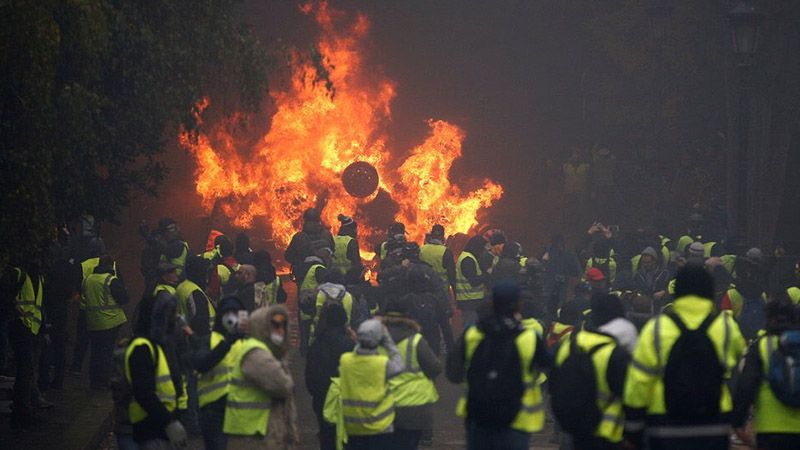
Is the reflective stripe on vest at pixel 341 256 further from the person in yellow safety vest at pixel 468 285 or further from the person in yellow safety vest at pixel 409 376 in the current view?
the person in yellow safety vest at pixel 409 376

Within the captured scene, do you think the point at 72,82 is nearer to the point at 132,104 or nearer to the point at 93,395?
the point at 132,104

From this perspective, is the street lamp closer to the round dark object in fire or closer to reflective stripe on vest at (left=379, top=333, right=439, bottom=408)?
reflective stripe on vest at (left=379, top=333, right=439, bottom=408)

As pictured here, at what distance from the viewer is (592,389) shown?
859 cm

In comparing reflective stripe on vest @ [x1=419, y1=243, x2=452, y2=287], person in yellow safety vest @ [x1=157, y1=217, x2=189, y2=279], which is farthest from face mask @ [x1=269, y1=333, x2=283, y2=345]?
reflective stripe on vest @ [x1=419, y1=243, x2=452, y2=287]

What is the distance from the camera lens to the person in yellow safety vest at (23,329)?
14.3m

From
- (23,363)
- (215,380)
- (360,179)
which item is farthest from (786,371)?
(360,179)

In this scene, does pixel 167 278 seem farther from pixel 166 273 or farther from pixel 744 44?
pixel 744 44

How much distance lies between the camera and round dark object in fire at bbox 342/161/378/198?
1284 inches

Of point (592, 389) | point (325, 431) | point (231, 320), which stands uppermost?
point (231, 320)

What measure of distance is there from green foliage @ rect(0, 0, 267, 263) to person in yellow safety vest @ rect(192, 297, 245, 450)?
1974mm

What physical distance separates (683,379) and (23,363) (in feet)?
28.7

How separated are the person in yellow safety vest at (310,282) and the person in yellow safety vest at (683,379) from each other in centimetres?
672

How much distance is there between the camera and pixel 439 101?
119ft

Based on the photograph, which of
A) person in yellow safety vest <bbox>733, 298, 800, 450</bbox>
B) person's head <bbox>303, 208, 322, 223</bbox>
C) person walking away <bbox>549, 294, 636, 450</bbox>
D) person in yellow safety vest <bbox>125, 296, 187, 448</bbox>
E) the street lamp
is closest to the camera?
person walking away <bbox>549, 294, 636, 450</bbox>
